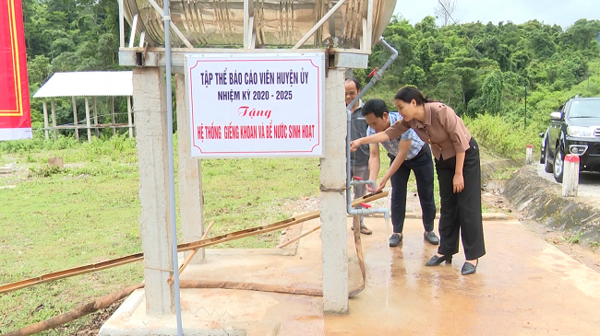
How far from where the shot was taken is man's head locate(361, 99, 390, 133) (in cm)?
464

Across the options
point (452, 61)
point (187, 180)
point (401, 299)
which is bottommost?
point (401, 299)

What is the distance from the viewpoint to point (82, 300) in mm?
4680

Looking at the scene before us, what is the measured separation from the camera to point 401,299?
3.84 metres

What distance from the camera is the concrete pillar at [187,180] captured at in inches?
174

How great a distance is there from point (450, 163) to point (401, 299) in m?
1.25

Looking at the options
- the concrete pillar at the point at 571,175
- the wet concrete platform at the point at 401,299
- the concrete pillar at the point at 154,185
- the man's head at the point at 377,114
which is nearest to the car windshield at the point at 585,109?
the concrete pillar at the point at 571,175

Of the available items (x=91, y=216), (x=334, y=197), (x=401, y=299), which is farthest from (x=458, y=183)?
(x=91, y=216)

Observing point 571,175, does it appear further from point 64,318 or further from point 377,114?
point 64,318

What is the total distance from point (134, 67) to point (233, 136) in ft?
2.77

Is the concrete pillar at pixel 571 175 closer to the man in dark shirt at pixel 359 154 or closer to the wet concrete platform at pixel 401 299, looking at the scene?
the wet concrete platform at pixel 401 299

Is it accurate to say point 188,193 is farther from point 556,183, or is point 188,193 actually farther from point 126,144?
point 126,144

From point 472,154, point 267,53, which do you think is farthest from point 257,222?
point 267,53

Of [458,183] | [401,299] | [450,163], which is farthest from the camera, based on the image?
[450,163]

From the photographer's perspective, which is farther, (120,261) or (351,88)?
(351,88)
